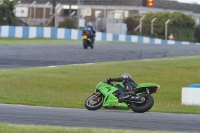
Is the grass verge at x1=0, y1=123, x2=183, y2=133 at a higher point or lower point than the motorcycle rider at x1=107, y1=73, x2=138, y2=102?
higher

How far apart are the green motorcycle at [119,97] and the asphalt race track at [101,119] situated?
294 mm

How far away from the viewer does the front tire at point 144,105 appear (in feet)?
46.1

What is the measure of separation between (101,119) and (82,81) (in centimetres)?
932

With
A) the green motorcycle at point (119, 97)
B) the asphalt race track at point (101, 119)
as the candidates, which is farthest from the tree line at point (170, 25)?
the asphalt race track at point (101, 119)

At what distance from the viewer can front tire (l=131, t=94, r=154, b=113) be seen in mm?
14057

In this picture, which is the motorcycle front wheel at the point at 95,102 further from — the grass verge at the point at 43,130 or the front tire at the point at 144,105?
the grass verge at the point at 43,130

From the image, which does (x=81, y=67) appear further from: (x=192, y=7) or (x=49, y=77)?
(x=192, y=7)

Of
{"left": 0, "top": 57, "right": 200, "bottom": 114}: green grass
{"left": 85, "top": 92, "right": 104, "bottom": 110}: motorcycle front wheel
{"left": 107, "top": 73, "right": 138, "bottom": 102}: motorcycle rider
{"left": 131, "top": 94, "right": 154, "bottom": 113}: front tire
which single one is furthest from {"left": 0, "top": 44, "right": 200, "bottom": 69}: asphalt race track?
{"left": 131, "top": 94, "right": 154, "bottom": 113}: front tire

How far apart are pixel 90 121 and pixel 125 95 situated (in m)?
2.66

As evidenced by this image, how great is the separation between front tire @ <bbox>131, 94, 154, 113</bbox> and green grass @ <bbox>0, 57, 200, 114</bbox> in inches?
52.4

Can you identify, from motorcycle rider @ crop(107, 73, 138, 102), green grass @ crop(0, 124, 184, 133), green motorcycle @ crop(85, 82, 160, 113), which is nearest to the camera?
green grass @ crop(0, 124, 184, 133)

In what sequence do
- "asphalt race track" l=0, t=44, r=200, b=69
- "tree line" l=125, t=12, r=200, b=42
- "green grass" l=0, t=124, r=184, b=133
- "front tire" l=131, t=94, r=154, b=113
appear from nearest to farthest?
"green grass" l=0, t=124, r=184, b=133 < "front tire" l=131, t=94, r=154, b=113 < "asphalt race track" l=0, t=44, r=200, b=69 < "tree line" l=125, t=12, r=200, b=42

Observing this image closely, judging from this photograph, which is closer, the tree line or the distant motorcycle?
the distant motorcycle

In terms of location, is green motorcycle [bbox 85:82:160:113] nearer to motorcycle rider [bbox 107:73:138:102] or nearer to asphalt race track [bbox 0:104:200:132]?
motorcycle rider [bbox 107:73:138:102]
